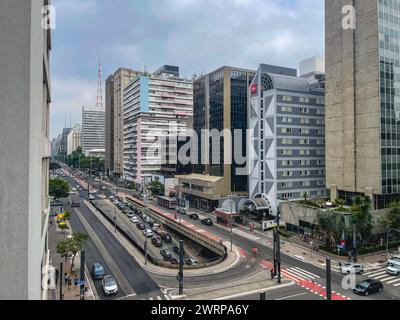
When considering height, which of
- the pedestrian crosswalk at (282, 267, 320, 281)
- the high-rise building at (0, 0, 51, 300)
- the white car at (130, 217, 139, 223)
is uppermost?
the high-rise building at (0, 0, 51, 300)

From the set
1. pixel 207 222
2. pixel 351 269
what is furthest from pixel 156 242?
pixel 351 269

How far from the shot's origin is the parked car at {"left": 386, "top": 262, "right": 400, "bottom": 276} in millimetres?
34312

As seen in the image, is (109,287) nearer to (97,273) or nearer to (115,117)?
(97,273)

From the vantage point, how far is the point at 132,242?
4812 centimetres

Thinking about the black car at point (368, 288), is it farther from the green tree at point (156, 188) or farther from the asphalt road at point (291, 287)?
the green tree at point (156, 188)

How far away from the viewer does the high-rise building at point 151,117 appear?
124 meters

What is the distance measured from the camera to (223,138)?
3034 inches

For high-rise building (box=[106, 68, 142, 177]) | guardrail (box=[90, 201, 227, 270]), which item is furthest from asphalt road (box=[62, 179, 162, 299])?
high-rise building (box=[106, 68, 142, 177])

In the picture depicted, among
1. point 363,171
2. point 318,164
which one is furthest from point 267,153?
point 363,171

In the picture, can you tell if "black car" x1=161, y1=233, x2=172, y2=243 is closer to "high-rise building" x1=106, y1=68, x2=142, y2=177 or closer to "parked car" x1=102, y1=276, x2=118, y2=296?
"parked car" x1=102, y1=276, x2=118, y2=296

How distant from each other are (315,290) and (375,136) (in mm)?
30896

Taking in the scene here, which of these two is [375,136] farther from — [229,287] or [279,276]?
[229,287]

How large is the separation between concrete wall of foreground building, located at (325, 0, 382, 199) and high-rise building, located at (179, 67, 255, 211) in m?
24.2

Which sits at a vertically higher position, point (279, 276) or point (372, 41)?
point (372, 41)
